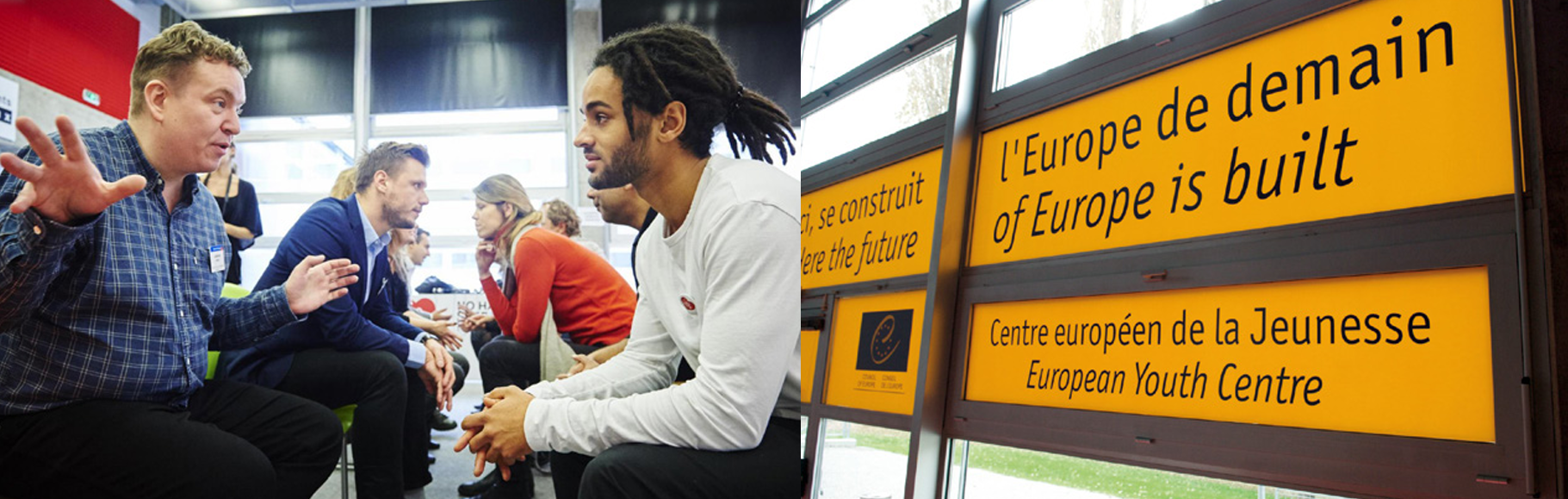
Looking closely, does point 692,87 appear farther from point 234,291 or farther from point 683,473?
point 234,291

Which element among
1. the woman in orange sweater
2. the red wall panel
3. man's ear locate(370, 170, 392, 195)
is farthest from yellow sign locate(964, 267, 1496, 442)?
the red wall panel

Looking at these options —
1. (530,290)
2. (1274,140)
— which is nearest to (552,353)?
(530,290)

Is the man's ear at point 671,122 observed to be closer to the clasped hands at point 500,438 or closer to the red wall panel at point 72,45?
the clasped hands at point 500,438

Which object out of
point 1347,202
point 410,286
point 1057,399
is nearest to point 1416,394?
point 1347,202

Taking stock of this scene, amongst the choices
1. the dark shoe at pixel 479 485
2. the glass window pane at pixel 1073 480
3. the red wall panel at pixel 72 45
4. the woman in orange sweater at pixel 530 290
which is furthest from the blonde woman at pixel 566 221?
the glass window pane at pixel 1073 480

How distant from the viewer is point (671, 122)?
85cm

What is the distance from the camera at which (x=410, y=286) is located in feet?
3.48

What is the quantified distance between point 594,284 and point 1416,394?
1.70m

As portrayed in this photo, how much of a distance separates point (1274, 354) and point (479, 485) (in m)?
1.87

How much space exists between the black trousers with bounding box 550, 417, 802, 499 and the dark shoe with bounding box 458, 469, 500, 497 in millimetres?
145

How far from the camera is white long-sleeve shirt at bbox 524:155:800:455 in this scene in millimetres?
796

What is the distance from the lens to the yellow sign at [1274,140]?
164 cm

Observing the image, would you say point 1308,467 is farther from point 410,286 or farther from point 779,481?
point 410,286

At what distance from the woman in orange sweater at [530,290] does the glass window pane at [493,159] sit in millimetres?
19
